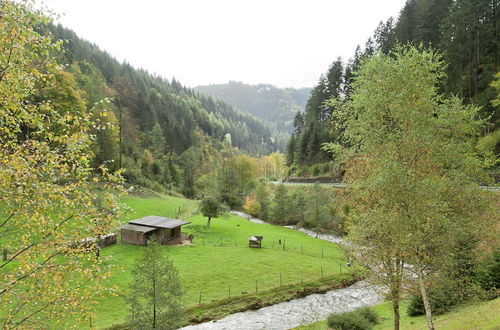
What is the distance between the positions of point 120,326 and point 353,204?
22587 mm

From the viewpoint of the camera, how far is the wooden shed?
1929 inches

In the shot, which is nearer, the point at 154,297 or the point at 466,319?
the point at 466,319

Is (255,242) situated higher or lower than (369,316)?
lower

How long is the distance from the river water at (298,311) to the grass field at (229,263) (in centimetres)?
351

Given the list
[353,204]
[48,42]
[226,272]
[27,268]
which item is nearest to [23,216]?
[27,268]

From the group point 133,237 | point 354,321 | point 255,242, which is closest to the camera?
point 354,321

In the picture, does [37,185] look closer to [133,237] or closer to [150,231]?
[150,231]

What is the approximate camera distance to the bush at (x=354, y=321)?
77.8 ft

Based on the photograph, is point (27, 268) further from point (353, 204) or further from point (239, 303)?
point (239, 303)

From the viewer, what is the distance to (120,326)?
86.4 ft

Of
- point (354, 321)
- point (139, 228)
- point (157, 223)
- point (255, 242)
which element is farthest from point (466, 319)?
point (139, 228)

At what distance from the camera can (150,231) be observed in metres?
49.6

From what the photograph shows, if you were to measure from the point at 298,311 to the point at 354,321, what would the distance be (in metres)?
8.90

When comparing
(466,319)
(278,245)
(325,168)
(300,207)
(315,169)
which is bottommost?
(278,245)
